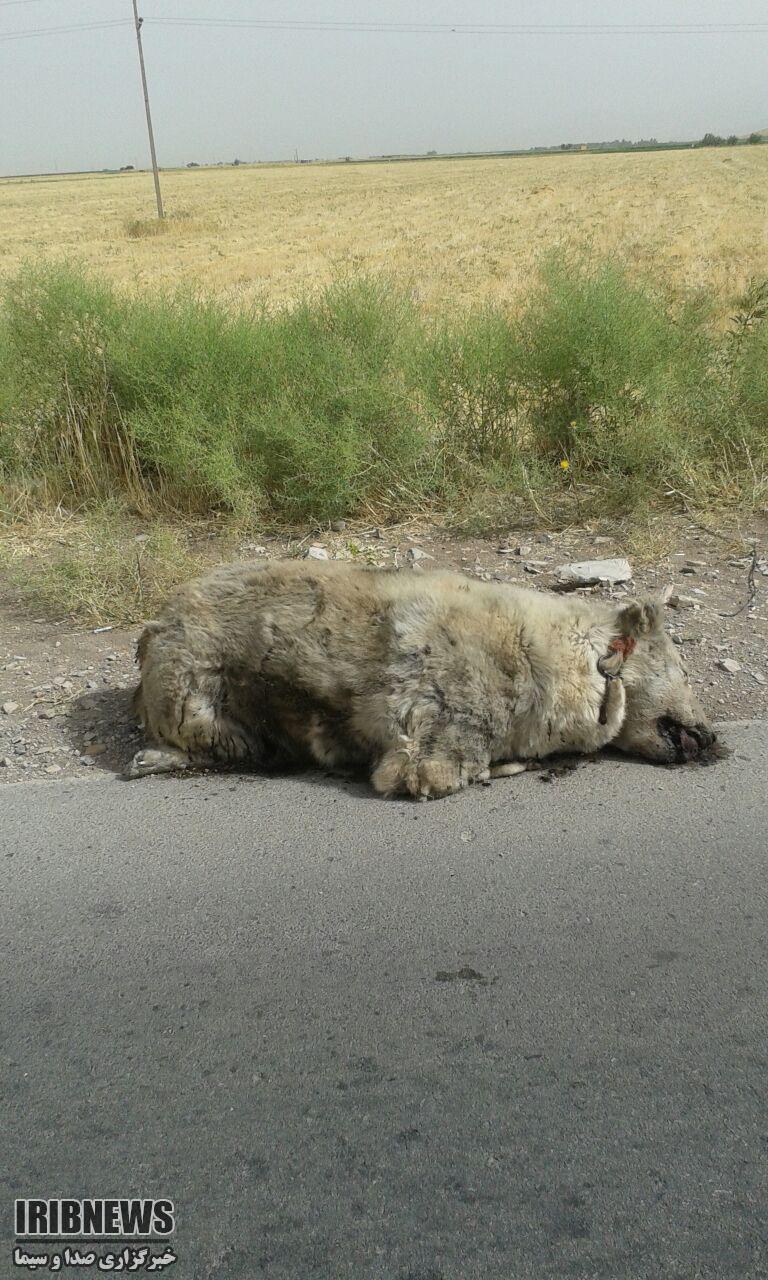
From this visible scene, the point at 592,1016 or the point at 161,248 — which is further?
the point at 161,248

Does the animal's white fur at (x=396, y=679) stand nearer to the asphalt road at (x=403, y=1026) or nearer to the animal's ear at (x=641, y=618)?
the animal's ear at (x=641, y=618)

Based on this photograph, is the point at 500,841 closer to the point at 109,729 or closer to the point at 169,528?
the point at 109,729

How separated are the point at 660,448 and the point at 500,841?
16.3 feet

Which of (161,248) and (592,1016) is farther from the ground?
(161,248)

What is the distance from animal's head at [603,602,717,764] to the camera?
13.7ft

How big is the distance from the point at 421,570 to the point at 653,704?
1.33m

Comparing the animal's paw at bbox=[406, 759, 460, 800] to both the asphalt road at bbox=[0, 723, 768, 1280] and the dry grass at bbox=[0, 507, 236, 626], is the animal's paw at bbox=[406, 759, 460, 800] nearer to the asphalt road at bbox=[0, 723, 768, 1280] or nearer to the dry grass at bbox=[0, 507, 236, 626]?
the asphalt road at bbox=[0, 723, 768, 1280]

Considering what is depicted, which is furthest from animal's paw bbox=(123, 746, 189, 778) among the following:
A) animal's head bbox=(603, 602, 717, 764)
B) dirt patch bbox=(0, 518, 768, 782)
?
animal's head bbox=(603, 602, 717, 764)

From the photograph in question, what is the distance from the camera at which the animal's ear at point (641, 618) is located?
4.23 metres

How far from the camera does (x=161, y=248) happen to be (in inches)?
1379

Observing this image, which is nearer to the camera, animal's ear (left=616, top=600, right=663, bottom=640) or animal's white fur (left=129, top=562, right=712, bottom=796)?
animal's white fur (left=129, top=562, right=712, bottom=796)

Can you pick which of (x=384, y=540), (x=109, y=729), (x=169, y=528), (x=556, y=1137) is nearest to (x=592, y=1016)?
(x=556, y=1137)

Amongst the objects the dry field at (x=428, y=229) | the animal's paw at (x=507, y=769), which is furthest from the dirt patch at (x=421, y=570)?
the dry field at (x=428, y=229)

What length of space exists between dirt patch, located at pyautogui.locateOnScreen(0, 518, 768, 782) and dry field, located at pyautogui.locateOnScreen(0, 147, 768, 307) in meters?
4.89
